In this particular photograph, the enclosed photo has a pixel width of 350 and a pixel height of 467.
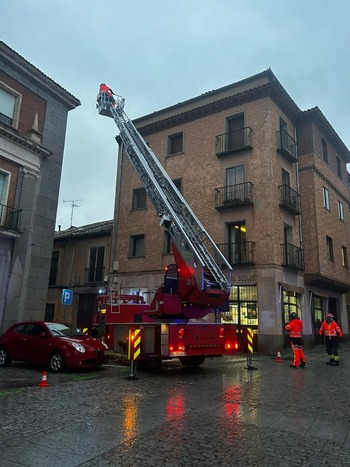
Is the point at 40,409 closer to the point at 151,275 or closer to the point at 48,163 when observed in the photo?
the point at 48,163

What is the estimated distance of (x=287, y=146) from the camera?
22.1m

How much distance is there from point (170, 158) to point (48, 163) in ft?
28.6

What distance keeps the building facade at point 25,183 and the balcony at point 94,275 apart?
898 centimetres

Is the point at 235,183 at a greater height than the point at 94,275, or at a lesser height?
greater

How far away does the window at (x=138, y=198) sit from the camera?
82.0ft

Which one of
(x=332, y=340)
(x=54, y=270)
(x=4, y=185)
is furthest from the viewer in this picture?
(x=54, y=270)

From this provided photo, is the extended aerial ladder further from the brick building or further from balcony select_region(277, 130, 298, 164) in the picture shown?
balcony select_region(277, 130, 298, 164)

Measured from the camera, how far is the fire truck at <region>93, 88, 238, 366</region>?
10.6 meters

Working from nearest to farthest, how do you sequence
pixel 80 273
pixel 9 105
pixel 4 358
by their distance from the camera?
pixel 4 358
pixel 9 105
pixel 80 273

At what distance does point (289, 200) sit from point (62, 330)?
14.2 m

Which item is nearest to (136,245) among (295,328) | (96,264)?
(96,264)

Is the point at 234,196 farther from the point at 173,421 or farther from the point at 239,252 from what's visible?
the point at 173,421

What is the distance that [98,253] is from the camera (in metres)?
26.5

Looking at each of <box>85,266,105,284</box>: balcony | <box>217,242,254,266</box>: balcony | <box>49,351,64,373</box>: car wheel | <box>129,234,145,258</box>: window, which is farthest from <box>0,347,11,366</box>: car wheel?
<box>85,266,105,284</box>: balcony
